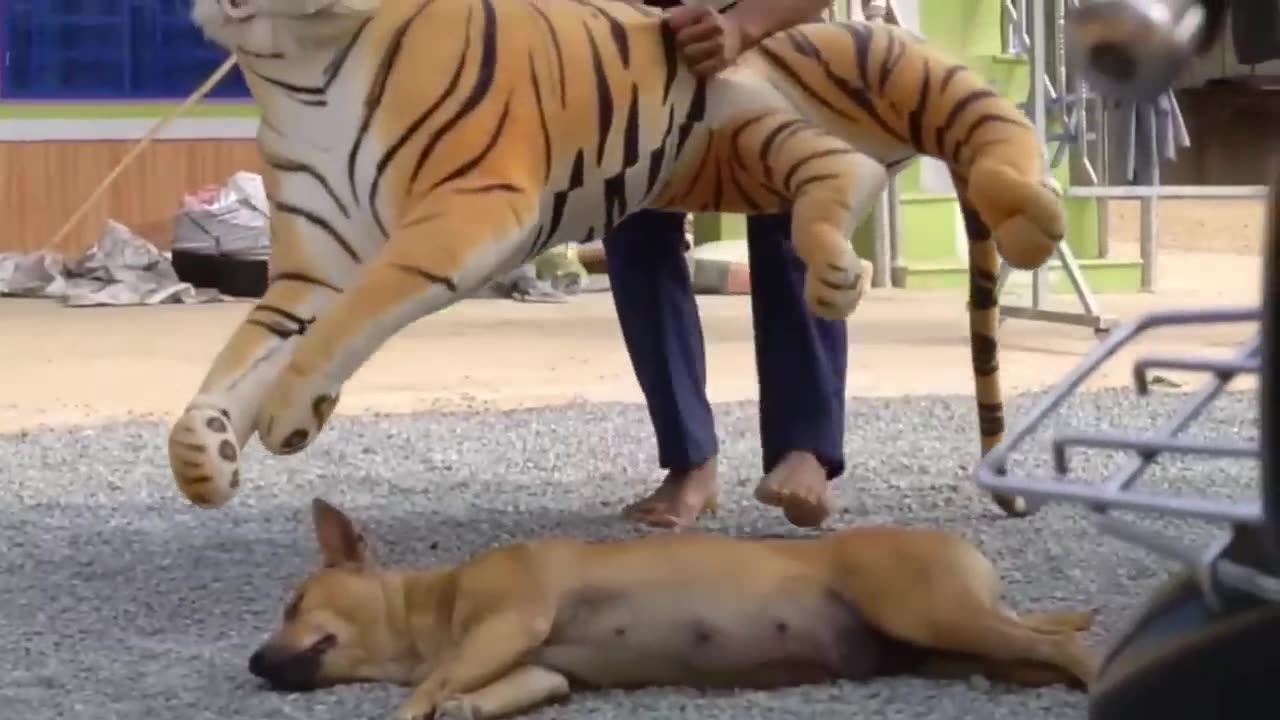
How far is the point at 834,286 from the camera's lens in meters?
1.20

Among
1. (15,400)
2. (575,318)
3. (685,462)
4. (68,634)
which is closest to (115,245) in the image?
(575,318)

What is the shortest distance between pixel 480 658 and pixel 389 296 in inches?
9.1

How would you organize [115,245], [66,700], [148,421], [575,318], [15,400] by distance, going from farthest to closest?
[115,245]
[575,318]
[15,400]
[148,421]
[66,700]

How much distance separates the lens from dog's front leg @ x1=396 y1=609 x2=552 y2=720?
3.49 ft

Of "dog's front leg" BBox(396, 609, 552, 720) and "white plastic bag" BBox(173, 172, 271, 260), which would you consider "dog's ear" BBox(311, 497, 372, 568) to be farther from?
"white plastic bag" BBox(173, 172, 271, 260)

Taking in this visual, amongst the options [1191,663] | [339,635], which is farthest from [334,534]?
[1191,663]

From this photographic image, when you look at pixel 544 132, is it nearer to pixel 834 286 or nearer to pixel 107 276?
pixel 834 286

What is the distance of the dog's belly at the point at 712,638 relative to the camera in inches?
44.6

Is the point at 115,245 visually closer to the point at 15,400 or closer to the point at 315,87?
the point at 15,400

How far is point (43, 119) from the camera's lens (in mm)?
4793

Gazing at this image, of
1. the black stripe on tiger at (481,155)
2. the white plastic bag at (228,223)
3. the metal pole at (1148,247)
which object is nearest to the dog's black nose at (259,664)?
the black stripe on tiger at (481,155)

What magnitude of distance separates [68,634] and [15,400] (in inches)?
55.8

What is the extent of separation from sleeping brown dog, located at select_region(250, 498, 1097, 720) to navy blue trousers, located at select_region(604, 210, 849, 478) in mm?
510

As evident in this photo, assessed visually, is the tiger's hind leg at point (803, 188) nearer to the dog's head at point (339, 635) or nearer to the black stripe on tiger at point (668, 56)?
the black stripe on tiger at point (668, 56)
